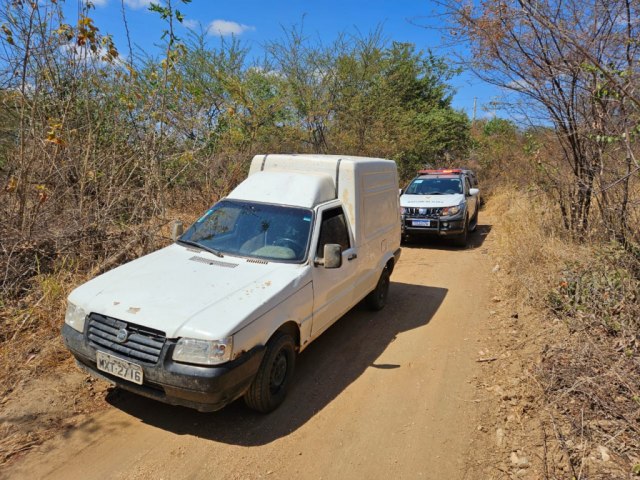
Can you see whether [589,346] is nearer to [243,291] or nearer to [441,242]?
[243,291]

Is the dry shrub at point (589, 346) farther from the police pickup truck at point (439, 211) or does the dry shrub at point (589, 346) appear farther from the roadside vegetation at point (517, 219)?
the police pickup truck at point (439, 211)

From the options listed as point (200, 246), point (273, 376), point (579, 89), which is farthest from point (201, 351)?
point (579, 89)

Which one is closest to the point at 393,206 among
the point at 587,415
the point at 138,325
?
the point at 587,415

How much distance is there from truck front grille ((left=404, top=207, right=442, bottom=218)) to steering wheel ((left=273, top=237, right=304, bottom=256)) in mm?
6375

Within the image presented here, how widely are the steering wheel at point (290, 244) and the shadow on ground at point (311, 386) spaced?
1262 mm

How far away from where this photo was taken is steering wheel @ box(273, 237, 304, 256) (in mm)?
3898

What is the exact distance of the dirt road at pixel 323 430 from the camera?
9.23 feet

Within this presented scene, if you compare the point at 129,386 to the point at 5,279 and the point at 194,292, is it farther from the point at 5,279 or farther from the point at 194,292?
the point at 5,279

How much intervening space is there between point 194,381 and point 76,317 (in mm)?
1224

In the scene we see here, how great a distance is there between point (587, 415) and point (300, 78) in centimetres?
1256

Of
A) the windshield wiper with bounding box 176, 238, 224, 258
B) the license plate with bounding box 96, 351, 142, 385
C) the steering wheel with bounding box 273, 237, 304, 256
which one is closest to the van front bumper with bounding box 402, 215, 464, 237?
the steering wheel with bounding box 273, 237, 304, 256

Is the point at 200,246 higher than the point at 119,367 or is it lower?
higher

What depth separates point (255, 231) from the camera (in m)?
4.16

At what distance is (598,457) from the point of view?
8.85 feet
